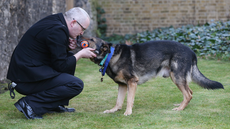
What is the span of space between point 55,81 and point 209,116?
2123 millimetres

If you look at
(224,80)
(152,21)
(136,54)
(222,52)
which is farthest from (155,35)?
(136,54)

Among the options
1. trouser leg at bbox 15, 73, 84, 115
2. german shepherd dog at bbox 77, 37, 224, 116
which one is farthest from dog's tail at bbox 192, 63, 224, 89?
trouser leg at bbox 15, 73, 84, 115

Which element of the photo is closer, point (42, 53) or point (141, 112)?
point (42, 53)

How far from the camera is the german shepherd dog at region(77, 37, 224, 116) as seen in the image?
153 inches

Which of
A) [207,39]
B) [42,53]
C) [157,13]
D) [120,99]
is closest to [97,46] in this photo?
[42,53]

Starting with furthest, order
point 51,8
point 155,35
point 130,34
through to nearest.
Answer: point 130,34 < point 155,35 < point 51,8

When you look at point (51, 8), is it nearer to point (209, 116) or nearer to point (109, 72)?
point (109, 72)

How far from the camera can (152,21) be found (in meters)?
14.6

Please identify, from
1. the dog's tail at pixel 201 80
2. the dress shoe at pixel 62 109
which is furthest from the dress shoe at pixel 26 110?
the dog's tail at pixel 201 80

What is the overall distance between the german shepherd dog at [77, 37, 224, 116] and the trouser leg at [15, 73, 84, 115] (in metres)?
0.60

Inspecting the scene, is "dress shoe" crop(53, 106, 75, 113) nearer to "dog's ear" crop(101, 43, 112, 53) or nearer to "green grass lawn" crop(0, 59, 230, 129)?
"green grass lawn" crop(0, 59, 230, 129)

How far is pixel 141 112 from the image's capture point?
3.87 metres

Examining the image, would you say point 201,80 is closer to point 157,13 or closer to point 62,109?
point 62,109

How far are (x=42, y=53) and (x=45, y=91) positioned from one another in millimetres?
512
